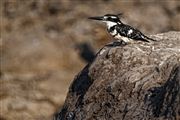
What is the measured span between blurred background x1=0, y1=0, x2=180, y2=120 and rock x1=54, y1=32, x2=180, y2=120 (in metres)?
7.53

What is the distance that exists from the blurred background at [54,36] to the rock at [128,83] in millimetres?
7525

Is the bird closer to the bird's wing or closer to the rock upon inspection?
the bird's wing

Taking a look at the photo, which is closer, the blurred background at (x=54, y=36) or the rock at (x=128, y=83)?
the rock at (x=128, y=83)

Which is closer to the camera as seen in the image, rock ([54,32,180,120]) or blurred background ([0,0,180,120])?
rock ([54,32,180,120])

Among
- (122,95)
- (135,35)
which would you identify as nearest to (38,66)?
(135,35)

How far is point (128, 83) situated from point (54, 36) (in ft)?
39.5

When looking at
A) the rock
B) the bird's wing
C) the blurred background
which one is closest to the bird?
the bird's wing

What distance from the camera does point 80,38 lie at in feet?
74.7

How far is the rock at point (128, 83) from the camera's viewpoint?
10070 mm

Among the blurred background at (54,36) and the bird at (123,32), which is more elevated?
the bird at (123,32)

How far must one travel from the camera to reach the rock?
33.0 ft

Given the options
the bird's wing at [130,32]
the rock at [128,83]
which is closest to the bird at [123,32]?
the bird's wing at [130,32]

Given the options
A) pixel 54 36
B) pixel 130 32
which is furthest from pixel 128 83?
pixel 54 36

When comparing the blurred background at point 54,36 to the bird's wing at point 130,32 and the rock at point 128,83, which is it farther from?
the rock at point 128,83
